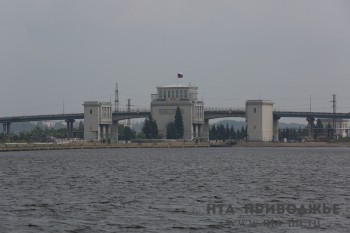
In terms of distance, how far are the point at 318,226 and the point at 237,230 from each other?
11.2 ft

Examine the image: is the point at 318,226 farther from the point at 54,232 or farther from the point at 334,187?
the point at 334,187

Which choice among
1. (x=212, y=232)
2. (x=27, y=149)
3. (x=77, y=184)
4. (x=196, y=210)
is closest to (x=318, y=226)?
(x=212, y=232)

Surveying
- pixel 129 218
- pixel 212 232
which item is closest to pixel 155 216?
pixel 129 218

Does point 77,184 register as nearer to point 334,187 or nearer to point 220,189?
point 220,189

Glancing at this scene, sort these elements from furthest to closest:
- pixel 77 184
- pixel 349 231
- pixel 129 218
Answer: pixel 77 184
pixel 129 218
pixel 349 231

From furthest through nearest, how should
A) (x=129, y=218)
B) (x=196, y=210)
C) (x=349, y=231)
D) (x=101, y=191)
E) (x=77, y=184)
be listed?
(x=77, y=184)
(x=101, y=191)
(x=196, y=210)
(x=129, y=218)
(x=349, y=231)

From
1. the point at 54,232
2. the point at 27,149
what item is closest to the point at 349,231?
the point at 54,232

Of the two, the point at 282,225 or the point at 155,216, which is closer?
the point at 282,225

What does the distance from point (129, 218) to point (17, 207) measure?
7148 mm

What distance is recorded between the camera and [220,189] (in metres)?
54.7

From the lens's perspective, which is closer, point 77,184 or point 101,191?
point 101,191

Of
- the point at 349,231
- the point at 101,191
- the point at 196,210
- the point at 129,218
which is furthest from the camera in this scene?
the point at 101,191

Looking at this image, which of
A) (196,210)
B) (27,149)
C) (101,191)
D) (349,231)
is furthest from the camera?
(27,149)

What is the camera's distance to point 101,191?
53.3 m
